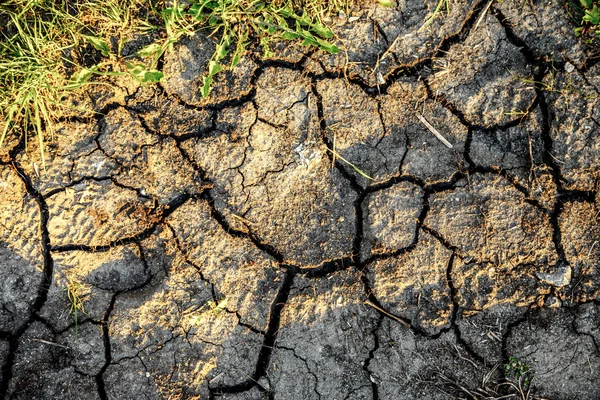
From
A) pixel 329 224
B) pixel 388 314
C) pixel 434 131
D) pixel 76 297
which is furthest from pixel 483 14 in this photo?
pixel 76 297

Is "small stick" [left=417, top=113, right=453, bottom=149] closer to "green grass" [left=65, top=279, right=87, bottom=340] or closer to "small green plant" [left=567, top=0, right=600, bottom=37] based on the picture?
"small green plant" [left=567, top=0, right=600, bottom=37]

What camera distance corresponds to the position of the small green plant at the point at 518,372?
8.42 feet

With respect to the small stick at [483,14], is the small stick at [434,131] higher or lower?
lower

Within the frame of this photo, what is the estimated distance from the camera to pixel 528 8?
2.75 meters

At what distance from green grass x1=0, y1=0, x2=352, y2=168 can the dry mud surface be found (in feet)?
0.28

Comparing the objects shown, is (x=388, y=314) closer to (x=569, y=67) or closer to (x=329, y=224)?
(x=329, y=224)

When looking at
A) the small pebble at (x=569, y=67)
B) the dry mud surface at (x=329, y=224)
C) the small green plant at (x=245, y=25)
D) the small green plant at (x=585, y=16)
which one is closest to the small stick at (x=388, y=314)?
the dry mud surface at (x=329, y=224)

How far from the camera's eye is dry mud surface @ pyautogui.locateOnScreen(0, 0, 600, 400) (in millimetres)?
2582

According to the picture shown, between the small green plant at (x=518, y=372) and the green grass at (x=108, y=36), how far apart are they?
1.81 meters

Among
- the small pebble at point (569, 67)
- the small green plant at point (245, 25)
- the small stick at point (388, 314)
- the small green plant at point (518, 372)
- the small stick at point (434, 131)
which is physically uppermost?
the small green plant at point (245, 25)

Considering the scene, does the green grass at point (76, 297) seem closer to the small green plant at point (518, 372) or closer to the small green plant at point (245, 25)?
the small green plant at point (245, 25)

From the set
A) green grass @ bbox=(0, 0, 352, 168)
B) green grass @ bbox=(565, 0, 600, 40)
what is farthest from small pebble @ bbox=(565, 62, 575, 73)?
green grass @ bbox=(0, 0, 352, 168)

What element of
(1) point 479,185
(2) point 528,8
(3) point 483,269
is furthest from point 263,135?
(2) point 528,8

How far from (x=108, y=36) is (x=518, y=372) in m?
2.68
